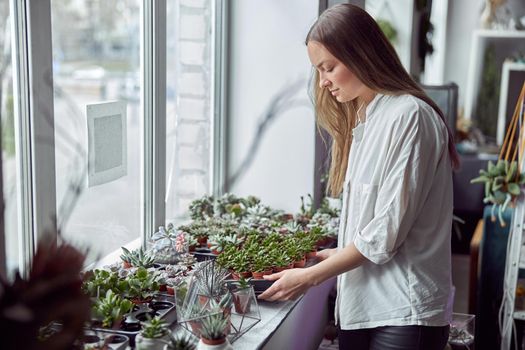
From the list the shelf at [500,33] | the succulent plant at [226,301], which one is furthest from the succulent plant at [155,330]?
the shelf at [500,33]

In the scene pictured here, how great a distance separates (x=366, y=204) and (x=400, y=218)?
0.11 metres

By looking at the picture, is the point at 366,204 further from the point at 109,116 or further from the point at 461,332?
the point at 461,332

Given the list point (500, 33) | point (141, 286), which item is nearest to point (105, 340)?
point (141, 286)

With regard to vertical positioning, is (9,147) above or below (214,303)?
above

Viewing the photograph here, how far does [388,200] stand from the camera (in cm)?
176

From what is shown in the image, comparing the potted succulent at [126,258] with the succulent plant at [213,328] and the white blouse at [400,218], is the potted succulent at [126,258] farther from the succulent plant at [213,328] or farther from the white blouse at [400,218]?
Result: the white blouse at [400,218]

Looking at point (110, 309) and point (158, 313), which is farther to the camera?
point (158, 313)

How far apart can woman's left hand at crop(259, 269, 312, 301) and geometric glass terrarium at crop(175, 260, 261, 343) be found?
7cm

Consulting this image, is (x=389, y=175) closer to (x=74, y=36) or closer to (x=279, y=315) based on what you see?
(x=279, y=315)

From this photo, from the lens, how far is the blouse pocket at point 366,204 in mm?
1807

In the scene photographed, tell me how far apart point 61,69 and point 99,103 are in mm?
177

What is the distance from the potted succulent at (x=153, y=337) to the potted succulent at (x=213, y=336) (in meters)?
0.08

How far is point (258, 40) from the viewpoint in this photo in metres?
3.02

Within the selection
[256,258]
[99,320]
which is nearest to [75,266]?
[99,320]
